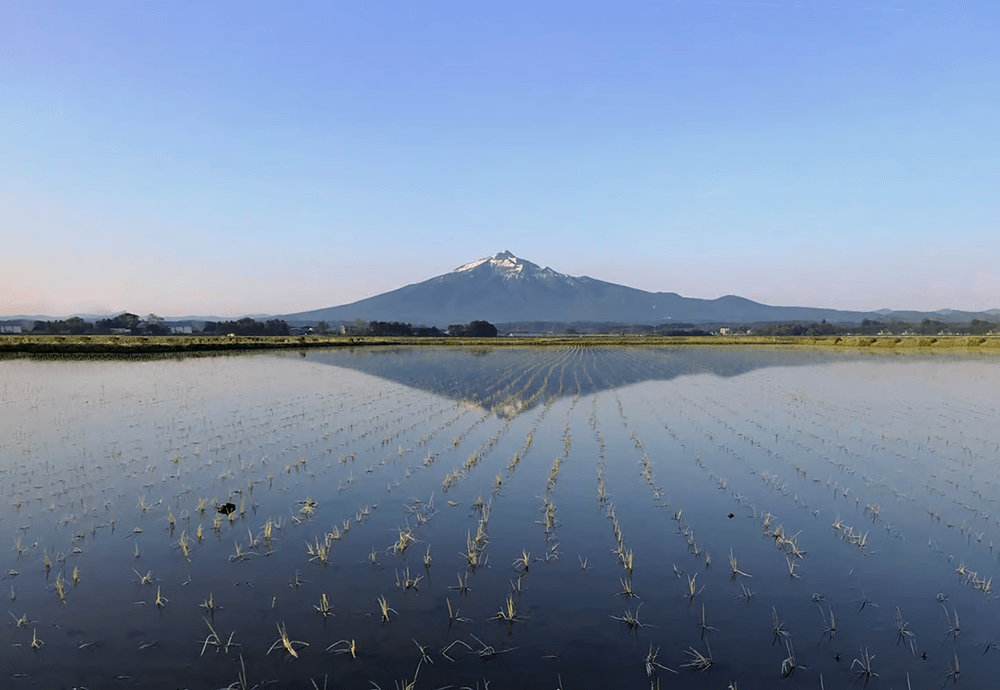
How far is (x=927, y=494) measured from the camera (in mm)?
9641

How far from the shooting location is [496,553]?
706cm

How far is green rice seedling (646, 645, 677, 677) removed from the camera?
461 cm

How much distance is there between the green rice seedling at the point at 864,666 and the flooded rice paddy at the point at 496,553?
0.07 ft

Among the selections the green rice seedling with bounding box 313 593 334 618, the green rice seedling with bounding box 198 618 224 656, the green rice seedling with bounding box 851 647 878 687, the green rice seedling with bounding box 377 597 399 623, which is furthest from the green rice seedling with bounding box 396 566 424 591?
the green rice seedling with bounding box 851 647 878 687

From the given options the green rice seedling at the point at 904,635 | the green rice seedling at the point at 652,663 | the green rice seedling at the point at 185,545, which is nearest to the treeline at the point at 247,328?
the green rice seedling at the point at 185,545

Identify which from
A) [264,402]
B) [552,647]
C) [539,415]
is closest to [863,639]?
[552,647]

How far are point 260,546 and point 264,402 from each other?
14127 mm

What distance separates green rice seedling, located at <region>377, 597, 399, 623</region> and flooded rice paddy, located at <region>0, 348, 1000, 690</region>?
0.03 m

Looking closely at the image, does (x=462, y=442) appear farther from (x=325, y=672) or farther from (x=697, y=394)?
(x=697, y=394)

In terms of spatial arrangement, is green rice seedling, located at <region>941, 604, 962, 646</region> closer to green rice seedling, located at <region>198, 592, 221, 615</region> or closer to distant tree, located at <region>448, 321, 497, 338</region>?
green rice seedling, located at <region>198, 592, 221, 615</region>

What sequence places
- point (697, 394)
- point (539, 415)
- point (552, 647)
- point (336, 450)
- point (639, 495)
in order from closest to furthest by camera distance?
point (552, 647) → point (639, 495) → point (336, 450) → point (539, 415) → point (697, 394)

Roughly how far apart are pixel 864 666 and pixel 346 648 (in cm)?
422

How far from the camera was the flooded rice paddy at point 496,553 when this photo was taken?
4.75m

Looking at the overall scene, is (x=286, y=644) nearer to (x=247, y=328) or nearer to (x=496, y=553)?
(x=496, y=553)
